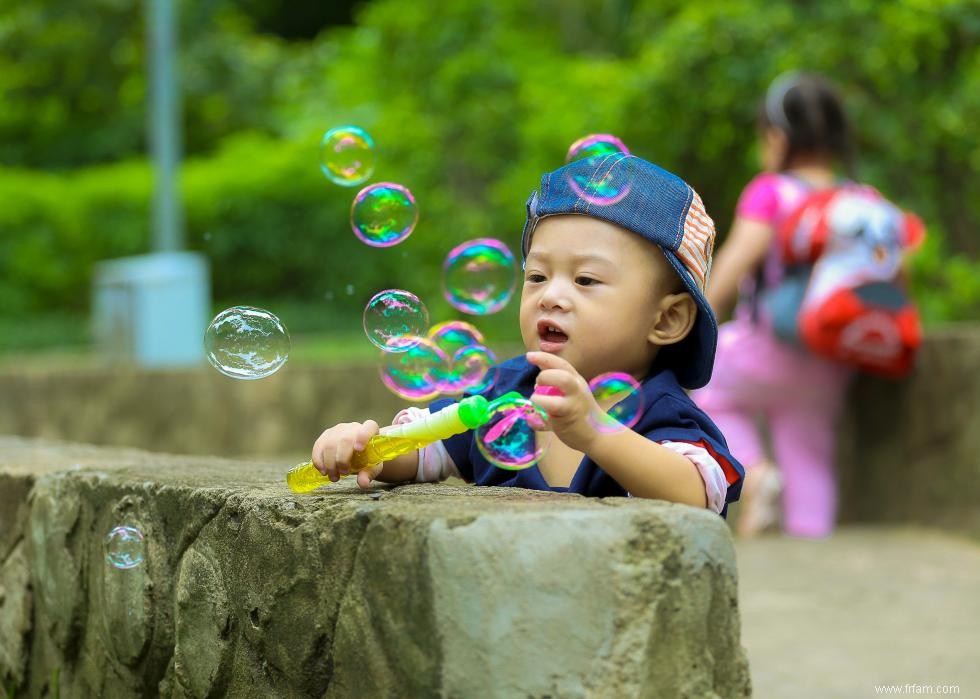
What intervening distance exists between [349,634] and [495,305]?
1.15 metres

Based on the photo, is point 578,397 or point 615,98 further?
point 615,98

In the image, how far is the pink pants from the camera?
5.51 m

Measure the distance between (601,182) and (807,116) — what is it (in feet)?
11.0

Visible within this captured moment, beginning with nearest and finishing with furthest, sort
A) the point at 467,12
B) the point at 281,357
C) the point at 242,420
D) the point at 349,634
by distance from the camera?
the point at 349,634, the point at 281,357, the point at 242,420, the point at 467,12

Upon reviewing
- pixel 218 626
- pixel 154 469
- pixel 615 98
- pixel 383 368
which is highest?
pixel 615 98

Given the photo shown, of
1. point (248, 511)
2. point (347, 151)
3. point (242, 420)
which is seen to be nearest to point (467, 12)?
point (242, 420)

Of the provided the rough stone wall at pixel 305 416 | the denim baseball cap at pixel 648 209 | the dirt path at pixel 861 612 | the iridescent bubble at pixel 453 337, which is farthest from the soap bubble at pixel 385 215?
the rough stone wall at pixel 305 416

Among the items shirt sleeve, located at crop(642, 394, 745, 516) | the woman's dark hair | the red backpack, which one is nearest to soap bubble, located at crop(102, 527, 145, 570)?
shirt sleeve, located at crop(642, 394, 745, 516)

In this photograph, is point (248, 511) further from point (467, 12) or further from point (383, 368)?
point (467, 12)

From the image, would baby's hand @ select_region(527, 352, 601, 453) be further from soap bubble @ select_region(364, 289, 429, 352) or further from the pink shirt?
the pink shirt

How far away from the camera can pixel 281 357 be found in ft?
8.45

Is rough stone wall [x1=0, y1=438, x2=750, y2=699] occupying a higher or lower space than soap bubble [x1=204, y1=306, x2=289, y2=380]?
lower

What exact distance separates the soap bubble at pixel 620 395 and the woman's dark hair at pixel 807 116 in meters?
3.45

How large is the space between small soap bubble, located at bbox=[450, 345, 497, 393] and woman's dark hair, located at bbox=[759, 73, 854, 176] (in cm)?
320
